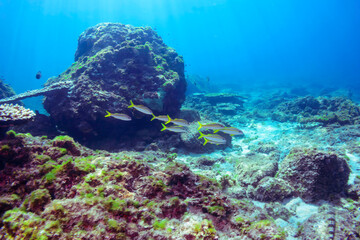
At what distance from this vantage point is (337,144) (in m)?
8.37

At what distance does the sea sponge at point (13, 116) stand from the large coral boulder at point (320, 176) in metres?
8.03

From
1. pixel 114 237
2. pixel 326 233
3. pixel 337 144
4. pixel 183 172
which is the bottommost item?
pixel 114 237

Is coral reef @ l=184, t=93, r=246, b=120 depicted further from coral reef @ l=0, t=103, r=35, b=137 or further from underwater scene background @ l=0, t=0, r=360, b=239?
coral reef @ l=0, t=103, r=35, b=137

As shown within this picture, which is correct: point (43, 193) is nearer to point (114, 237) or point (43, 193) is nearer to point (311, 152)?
point (114, 237)

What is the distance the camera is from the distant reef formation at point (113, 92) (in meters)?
8.29

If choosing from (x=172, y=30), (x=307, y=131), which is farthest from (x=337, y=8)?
(x=307, y=131)

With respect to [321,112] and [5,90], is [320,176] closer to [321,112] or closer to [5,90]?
[321,112]

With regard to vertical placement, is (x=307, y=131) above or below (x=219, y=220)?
above

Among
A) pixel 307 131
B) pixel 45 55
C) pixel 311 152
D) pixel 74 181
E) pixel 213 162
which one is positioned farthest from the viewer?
pixel 45 55

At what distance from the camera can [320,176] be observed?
4.66m

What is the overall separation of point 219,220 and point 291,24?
728 ft

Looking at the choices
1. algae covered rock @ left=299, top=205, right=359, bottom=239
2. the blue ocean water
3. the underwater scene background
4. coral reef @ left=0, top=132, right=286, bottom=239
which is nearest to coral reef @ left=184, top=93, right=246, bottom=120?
the underwater scene background

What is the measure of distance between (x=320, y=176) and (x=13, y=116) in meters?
8.62

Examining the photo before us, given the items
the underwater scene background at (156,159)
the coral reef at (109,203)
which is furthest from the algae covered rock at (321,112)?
the coral reef at (109,203)
